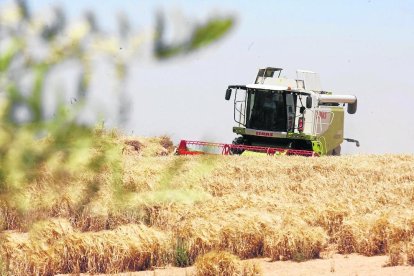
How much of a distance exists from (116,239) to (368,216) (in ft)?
14.6

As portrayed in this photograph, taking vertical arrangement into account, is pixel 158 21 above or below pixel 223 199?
above

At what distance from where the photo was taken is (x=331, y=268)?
12133 mm

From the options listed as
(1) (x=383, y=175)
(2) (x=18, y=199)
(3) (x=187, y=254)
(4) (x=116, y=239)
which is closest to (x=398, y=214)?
(3) (x=187, y=254)

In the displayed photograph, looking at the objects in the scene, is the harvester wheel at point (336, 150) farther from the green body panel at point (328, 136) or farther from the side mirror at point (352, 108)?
the side mirror at point (352, 108)

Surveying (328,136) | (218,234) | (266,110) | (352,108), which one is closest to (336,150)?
(352,108)

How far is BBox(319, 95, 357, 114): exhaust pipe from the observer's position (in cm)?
3158

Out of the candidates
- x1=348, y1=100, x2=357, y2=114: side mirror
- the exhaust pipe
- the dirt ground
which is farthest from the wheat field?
x1=348, y1=100, x2=357, y2=114: side mirror

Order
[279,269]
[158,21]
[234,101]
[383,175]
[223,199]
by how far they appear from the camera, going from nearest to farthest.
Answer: [158,21]
[279,269]
[223,199]
[383,175]
[234,101]

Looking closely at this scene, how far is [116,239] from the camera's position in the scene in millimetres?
13102

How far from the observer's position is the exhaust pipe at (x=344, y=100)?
31578 millimetres

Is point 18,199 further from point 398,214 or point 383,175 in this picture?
point 383,175

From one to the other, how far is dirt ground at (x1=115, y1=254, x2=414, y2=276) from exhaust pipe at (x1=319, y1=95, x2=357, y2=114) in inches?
724

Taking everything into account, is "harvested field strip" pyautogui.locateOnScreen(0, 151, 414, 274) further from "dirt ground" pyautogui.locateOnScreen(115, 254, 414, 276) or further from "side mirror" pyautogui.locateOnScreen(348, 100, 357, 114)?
"side mirror" pyautogui.locateOnScreen(348, 100, 357, 114)

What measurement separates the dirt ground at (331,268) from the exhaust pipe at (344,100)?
18.4 m
